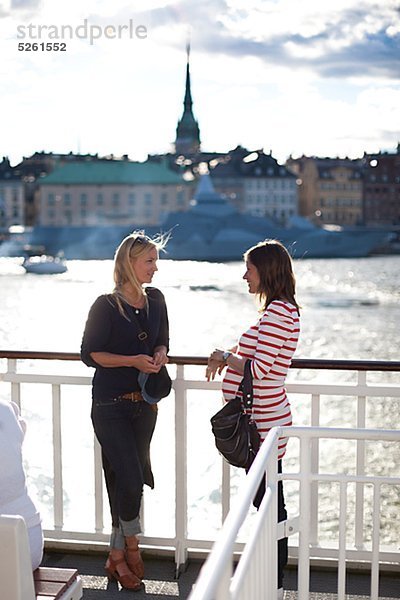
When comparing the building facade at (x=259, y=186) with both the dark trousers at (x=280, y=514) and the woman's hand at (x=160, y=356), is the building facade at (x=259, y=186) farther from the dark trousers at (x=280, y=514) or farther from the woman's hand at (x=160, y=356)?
the dark trousers at (x=280, y=514)

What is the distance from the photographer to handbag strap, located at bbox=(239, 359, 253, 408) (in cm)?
230

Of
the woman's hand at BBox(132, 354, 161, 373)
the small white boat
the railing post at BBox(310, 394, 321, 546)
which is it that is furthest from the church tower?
the woman's hand at BBox(132, 354, 161, 373)

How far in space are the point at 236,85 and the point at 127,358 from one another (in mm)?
88578

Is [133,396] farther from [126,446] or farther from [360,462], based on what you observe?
[360,462]

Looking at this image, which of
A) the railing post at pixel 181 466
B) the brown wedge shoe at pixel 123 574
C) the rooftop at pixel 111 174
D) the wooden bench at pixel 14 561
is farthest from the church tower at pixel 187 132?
the wooden bench at pixel 14 561

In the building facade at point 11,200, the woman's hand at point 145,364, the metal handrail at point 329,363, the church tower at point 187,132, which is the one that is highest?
the church tower at point 187,132

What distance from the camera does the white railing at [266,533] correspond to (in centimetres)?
110

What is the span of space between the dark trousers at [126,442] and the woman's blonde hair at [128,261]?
0.29 m

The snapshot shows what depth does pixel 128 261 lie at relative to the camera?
8.18ft

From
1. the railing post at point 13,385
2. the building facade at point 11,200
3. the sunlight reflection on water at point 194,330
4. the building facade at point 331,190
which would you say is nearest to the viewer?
the railing post at point 13,385

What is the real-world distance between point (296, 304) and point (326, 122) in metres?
86.9

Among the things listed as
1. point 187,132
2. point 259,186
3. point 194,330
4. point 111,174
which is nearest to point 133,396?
point 194,330

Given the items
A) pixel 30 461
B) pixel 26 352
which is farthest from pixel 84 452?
pixel 26 352

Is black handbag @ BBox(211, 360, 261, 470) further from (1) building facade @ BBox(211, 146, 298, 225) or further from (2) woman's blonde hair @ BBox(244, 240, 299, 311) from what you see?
(1) building facade @ BBox(211, 146, 298, 225)
